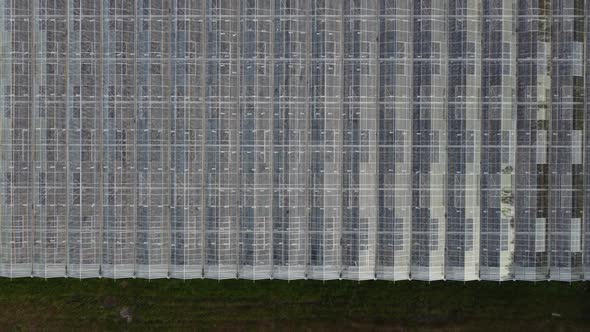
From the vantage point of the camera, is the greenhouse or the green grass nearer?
the greenhouse

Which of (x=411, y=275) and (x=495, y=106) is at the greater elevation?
(x=495, y=106)

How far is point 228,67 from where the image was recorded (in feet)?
89.1

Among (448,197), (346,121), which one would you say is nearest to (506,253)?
(448,197)

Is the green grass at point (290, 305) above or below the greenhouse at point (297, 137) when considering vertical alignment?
below

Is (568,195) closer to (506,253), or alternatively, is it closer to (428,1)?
(506,253)

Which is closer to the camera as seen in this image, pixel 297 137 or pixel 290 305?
pixel 297 137

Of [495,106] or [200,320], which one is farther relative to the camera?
[200,320]

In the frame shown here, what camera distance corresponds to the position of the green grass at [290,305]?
29.3 m

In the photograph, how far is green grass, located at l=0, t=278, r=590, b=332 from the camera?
2930cm

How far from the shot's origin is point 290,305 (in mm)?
29594

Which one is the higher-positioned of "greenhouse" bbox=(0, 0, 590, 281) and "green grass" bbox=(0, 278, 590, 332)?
"greenhouse" bbox=(0, 0, 590, 281)

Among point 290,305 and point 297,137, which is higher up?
point 297,137

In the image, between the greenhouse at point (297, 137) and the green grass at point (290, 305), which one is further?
the green grass at point (290, 305)

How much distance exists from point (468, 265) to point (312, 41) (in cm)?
1628
